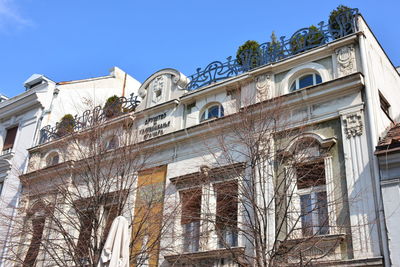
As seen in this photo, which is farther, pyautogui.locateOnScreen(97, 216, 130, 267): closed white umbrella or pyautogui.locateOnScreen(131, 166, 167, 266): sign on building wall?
pyautogui.locateOnScreen(131, 166, 167, 266): sign on building wall

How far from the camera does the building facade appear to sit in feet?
37.5

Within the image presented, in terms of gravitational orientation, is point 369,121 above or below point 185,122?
below

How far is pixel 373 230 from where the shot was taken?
1097 cm

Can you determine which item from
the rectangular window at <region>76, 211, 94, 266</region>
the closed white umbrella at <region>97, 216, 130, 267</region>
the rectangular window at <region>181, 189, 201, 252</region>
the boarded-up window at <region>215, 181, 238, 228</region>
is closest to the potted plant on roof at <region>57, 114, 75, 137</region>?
the rectangular window at <region>76, 211, 94, 266</region>

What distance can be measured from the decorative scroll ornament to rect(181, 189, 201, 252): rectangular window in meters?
4.81

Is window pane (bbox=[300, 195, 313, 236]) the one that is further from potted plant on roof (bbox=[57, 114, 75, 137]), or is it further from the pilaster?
potted plant on roof (bbox=[57, 114, 75, 137])

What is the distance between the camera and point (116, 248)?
32.1 ft

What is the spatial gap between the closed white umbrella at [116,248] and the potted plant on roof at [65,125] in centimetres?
823

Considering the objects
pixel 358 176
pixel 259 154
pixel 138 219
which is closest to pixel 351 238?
pixel 358 176

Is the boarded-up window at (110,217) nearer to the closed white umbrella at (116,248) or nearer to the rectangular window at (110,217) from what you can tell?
the rectangular window at (110,217)

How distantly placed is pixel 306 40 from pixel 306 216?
596 centimetres

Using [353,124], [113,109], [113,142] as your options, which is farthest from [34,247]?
[353,124]

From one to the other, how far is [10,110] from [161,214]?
13103mm

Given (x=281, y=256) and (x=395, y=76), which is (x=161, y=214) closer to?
(x=281, y=256)
